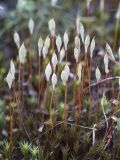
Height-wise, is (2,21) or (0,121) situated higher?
(2,21)

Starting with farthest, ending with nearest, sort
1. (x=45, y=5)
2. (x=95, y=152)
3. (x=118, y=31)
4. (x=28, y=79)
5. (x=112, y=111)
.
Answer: (x=45, y=5), (x=118, y=31), (x=28, y=79), (x=112, y=111), (x=95, y=152)

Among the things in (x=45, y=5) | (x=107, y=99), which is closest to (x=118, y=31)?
(x=45, y=5)

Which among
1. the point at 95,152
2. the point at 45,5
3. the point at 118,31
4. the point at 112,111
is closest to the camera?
the point at 95,152

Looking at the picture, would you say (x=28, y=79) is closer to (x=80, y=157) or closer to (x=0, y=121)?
(x=0, y=121)

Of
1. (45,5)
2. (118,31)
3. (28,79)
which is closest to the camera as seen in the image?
(28,79)

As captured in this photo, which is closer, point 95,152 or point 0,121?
point 95,152

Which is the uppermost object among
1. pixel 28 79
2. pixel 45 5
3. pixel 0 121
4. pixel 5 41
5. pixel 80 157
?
pixel 45 5

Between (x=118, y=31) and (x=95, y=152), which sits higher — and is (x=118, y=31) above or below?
above

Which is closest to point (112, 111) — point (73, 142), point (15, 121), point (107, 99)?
point (107, 99)

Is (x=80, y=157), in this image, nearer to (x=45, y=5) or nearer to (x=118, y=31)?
(x=118, y=31)
